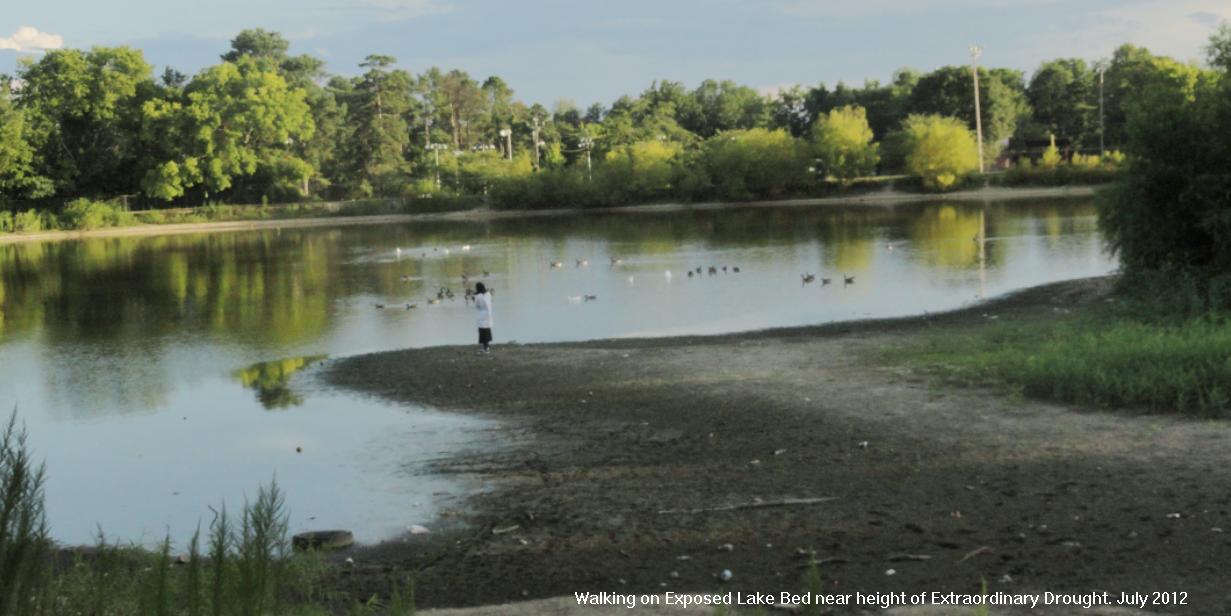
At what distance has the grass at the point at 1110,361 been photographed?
37.4ft

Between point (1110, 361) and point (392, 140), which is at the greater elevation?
point (392, 140)

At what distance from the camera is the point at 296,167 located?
9375 cm

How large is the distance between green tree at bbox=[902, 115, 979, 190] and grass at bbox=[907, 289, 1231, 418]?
6574cm

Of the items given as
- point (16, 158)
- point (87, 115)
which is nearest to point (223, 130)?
point (87, 115)

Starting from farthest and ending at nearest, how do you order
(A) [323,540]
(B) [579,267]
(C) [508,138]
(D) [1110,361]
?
(C) [508,138], (B) [579,267], (D) [1110,361], (A) [323,540]

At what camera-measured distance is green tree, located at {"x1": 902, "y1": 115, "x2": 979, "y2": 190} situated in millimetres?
80812

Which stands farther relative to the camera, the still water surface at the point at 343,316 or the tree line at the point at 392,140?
the tree line at the point at 392,140

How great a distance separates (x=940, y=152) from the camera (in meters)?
81.0

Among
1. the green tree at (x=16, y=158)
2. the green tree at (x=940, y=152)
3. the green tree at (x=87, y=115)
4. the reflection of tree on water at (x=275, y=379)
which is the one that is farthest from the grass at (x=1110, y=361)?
the green tree at (x=87, y=115)

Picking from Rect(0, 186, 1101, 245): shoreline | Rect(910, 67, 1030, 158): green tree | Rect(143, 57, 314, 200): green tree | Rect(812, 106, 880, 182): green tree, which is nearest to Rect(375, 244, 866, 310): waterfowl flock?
Rect(0, 186, 1101, 245): shoreline

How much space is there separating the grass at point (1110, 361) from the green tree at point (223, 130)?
273 feet

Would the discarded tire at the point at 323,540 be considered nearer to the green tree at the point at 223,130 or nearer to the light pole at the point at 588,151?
the light pole at the point at 588,151

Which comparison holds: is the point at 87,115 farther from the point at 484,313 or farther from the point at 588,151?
the point at 484,313

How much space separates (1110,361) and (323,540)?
8.32 meters
